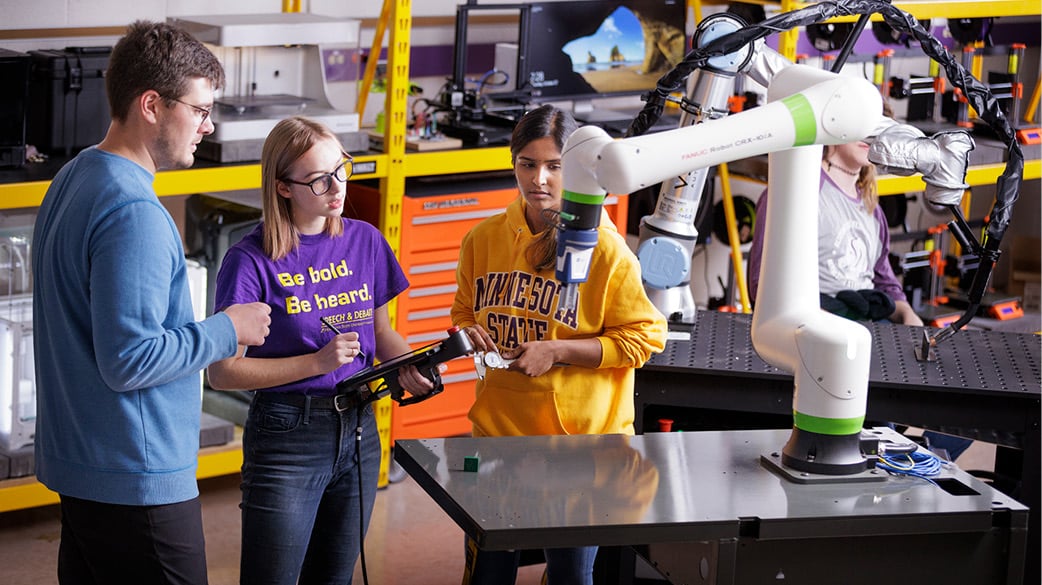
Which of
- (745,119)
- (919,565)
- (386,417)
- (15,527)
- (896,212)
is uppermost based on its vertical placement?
(745,119)

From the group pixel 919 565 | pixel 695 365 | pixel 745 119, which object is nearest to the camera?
pixel 745 119

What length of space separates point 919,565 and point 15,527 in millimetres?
2520

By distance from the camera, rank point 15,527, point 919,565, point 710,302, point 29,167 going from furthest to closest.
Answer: point 710,302 → point 15,527 → point 29,167 → point 919,565

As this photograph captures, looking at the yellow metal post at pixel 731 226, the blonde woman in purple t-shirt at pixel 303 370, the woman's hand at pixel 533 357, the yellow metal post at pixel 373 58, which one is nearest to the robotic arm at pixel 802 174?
the woman's hand at pixel 533 357

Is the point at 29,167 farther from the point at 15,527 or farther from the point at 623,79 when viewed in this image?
the point at 623,79

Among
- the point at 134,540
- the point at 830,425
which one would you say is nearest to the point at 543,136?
the point at 830,425

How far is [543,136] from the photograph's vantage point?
2.44 meters

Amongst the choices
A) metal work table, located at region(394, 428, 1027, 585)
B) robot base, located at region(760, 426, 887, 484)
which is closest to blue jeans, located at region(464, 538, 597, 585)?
metal work table, located at region(394, 428, 1027, 585)

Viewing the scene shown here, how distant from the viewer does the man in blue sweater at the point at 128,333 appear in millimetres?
1914

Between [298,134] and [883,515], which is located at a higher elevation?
[298,134]

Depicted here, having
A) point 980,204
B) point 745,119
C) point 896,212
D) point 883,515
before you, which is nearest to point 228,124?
point 745,119

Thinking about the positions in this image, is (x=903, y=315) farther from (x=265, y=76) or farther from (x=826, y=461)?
(x=265, y=76)

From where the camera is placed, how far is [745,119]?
1.99 meters

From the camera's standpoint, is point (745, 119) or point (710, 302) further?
point (710, 302)
